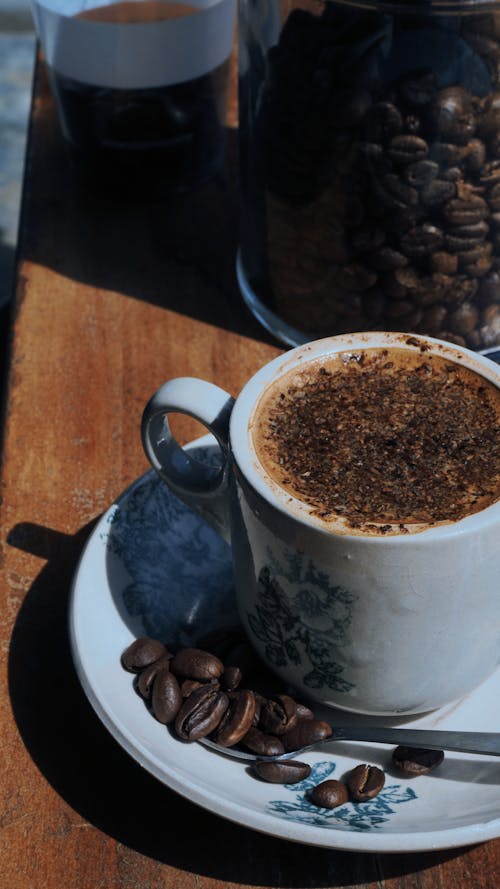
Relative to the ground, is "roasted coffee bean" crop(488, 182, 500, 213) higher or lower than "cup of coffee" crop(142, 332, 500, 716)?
higher

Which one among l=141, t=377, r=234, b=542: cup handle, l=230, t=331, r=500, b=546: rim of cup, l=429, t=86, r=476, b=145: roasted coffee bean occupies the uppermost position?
l=429, t=86, r=476, b=145: roasted coffee bean

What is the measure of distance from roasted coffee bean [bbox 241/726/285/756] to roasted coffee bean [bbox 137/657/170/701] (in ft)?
0.22

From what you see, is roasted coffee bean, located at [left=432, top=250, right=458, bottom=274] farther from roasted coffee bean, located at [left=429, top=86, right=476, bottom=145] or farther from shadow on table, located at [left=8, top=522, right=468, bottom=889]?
shadow on table, located at [left=8, top=522, right=468, bottom=889]

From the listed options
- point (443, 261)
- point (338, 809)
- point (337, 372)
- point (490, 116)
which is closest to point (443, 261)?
point (443, 261)

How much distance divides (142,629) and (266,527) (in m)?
0.16

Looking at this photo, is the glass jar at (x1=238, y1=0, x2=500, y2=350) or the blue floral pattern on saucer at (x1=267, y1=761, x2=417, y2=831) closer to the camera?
the blue floral pattern on saucer at (x1=267, y1=761, x2=417, y2=831)

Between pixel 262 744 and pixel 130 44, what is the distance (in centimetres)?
74

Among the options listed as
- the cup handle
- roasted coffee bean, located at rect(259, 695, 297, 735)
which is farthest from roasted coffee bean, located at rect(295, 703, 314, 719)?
the cup handle

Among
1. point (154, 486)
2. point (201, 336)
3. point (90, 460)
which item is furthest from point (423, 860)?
point (201, 336)

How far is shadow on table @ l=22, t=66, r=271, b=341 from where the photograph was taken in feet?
3.52

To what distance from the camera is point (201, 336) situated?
102cm

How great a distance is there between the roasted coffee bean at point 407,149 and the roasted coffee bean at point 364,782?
447mm

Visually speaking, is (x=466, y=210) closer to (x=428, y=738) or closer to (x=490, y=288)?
(x=490, y=288)

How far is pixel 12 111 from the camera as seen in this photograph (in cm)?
287
